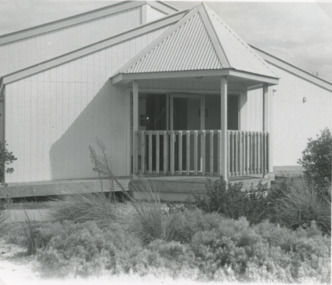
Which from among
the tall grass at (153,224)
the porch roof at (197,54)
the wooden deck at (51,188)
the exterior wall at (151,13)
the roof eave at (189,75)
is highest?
the exterior wall at (151,13)

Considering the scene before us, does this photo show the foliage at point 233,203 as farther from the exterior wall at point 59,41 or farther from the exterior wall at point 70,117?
the exterior wall at point 59,41

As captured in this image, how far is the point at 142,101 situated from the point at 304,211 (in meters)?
6.30

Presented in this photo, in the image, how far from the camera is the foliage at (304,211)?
7172 mm

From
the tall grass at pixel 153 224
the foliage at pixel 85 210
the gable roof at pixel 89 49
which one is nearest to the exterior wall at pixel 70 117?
the gable roof at pixel 89 49

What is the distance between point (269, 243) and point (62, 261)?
8.33ft

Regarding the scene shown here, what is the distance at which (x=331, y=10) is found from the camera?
676 cm

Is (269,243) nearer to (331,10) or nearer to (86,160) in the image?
(331,10)

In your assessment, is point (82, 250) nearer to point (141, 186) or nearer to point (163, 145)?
point (141, 186)

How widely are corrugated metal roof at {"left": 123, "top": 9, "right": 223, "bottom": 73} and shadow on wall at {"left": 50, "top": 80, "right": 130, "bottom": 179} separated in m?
1.25

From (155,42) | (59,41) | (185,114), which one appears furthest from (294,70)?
(59,41)

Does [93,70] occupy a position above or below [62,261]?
above

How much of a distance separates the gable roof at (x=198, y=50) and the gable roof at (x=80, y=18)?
3.04 m

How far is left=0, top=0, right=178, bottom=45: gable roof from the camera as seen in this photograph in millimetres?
14164

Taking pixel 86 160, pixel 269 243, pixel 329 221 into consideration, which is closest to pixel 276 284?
pixel 269 243
